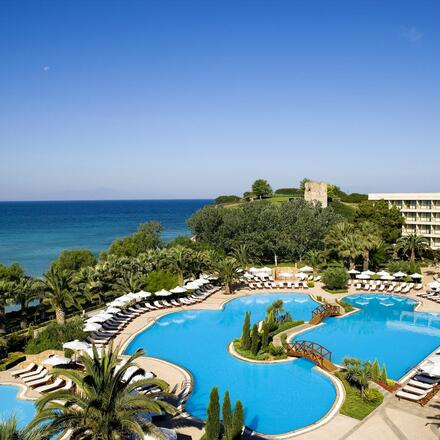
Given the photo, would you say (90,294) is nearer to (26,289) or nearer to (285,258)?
(26,289)

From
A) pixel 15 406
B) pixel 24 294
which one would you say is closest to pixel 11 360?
pixel 15 406

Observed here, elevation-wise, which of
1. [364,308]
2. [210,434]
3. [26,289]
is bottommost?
[364,308]

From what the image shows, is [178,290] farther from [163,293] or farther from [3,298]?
[3,298]

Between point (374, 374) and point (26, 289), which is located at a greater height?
point (26, 289)

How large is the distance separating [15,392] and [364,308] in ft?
86.9

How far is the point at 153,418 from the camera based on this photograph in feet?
50.2

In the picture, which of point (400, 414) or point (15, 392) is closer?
point (400, 414)

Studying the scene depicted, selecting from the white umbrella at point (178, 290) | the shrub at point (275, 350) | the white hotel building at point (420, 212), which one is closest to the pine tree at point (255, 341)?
the shrub at point (275, 350)

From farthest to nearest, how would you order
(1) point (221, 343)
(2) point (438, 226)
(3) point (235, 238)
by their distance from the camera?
(2) point (438, 226) < (3) point (235, 238) < (1) point (221, 343)

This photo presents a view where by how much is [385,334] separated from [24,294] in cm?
2441

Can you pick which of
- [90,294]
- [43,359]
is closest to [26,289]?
[90,294]

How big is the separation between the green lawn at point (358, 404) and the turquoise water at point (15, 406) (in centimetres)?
1278

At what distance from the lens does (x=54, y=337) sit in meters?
23.5

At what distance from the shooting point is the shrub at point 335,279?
1519 inches
